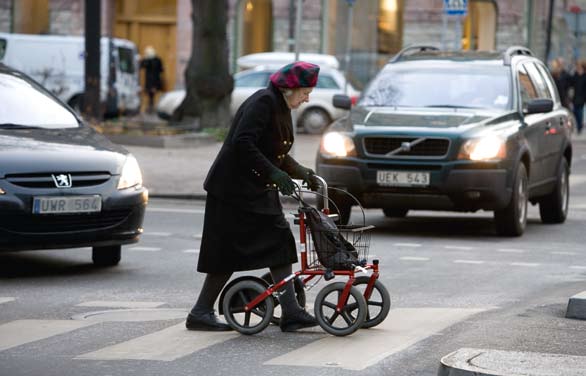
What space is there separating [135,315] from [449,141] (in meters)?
5.56

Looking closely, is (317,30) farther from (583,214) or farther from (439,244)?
(439,244)

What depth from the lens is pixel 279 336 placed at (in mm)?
8695

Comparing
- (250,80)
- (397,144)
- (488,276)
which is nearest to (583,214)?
(397,144)

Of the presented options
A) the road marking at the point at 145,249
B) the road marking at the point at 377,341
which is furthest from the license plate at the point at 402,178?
the road marking at the point at 377,341

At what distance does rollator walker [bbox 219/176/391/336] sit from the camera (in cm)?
855

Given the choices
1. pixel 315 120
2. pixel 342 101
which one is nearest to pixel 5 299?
pixel 342 101

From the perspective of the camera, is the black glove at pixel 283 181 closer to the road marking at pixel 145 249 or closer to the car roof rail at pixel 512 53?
the road marking at pixel 145 249

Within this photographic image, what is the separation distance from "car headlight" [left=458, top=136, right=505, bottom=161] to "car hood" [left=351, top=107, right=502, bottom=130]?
0.23 metres

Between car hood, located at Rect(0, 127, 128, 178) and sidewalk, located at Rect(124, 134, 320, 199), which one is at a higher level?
car hood, located at Rect(0, 127, 128, 178)

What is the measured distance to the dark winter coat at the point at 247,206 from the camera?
28.5 ft

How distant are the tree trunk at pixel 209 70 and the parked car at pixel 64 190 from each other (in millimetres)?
16756

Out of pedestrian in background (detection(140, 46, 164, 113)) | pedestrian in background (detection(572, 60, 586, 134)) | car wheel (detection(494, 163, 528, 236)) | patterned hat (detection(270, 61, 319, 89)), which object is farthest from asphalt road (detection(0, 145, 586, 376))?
pedestrian in background (detection(140, 46, 164, 113))

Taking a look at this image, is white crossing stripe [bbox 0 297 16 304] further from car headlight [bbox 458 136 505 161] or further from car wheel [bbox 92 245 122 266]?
car headlight [bbox 458 136 505 161]

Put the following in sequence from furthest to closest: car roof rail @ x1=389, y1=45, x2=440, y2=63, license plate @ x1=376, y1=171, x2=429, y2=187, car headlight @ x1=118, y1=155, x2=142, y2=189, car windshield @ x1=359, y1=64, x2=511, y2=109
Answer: car roof rail @ x1=389, y1=45, x2=440, y2=63
car windshield @ x1=359, y1=64, x2=511, y2=109
license plate @ x1=376, y1=171, x2=429, y2=187
car headlight @ x1=118, y1=155, x2=142, y2=189
